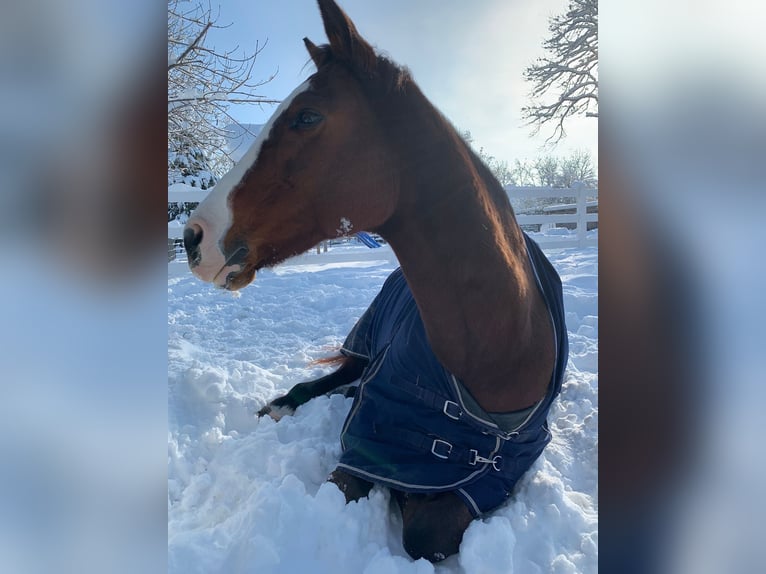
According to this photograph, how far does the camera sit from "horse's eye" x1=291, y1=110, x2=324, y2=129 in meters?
1.19

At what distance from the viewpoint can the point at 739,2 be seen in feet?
1.72

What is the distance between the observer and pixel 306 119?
46.9 inches

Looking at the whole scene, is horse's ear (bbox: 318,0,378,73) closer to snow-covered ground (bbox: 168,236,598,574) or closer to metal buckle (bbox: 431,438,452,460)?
snow-covered ground (bbox: 168,236,598,574)

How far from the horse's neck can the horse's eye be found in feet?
0.96

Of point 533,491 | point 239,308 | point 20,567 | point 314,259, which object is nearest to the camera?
point 20,567

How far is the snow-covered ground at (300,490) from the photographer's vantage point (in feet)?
3.79

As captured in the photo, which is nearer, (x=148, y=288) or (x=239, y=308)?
(x=148, y=288)

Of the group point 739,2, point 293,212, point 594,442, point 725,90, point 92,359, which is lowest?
point 594,442

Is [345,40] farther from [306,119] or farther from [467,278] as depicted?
[467,278]

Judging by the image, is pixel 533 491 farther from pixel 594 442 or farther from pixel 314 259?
pixel 314 259

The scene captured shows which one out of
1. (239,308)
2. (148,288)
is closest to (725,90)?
(148,288)

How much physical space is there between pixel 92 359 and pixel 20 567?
23cm

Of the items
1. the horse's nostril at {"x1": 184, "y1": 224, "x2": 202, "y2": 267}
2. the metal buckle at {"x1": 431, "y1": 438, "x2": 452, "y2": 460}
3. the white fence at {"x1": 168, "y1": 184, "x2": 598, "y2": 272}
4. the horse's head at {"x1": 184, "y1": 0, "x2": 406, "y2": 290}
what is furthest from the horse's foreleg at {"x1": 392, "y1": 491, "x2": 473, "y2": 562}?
the white fence at {"x1": 168, "y1": 184, "x2": 598, "y2": 272}

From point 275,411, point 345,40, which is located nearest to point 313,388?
point 275,411
